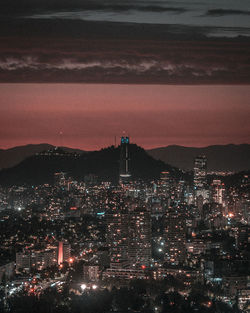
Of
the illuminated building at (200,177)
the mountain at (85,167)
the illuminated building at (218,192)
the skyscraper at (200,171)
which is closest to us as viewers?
the illuminated building at (218,192)

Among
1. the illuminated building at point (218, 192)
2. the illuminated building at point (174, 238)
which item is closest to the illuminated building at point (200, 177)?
the illuminated building at point (218, 192)

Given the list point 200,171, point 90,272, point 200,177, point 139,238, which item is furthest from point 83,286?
point 200,171

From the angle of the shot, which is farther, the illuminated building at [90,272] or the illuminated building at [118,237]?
the illuminated building at [118,237]

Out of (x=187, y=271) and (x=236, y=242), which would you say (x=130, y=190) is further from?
(x=187, y=271)

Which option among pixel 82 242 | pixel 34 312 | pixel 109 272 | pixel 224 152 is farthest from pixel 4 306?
pixel 224 152

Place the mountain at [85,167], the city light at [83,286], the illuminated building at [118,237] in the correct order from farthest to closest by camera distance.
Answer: the mountain at [85,167] < the illuminated building at [118,237] < the city light at [83,286]

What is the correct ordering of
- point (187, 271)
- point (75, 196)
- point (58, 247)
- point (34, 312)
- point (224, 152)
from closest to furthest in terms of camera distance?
point (34, 312) → point (187, 271) → point (58, 247) → point (224, 152) → point (75, 196)

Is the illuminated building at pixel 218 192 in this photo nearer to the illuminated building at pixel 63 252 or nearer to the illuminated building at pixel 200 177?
the illuminated building at pixel 200 177

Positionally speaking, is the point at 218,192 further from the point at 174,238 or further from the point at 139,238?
the point at 139,238
